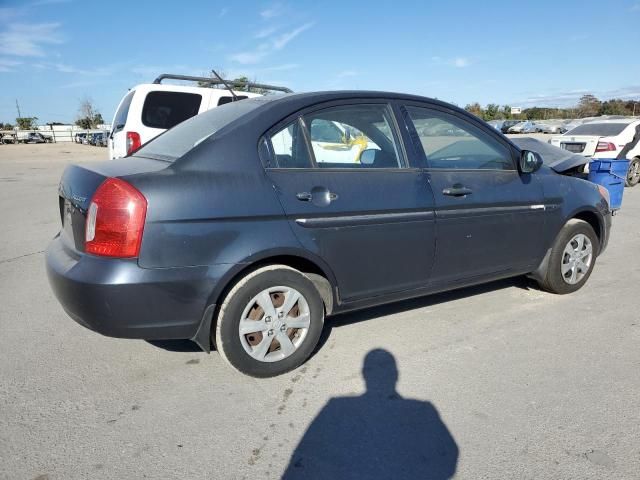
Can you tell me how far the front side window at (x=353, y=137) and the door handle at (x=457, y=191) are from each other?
409mm

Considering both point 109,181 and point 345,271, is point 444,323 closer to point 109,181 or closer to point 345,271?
point 345,271

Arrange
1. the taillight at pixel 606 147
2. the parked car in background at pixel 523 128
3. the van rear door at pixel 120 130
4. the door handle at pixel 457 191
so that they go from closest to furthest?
the door handle at pixel 457 191 < the van rear door at pixel 120 130 < the taillight at pixel 606 147 < the parked car in background at pixel 523 128

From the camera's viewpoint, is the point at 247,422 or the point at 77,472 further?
the point at 247,422

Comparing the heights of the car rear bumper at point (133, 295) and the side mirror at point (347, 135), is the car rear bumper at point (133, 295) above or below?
below

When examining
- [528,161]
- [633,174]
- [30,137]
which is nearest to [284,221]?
[528,161]

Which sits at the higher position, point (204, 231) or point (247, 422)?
point (204, 231)

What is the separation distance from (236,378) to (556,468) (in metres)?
1.80

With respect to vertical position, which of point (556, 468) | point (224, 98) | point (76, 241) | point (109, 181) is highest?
point (224, 98)

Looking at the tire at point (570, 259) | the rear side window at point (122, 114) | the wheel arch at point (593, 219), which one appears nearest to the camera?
the tire at point (570, 259)

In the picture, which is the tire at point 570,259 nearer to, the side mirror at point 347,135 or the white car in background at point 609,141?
the side mirror at point 347,135

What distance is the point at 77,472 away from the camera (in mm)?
2277

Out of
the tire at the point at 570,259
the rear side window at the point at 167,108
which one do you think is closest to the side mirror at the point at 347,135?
the tire at the point at 570,259

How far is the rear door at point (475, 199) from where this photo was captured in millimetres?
3602

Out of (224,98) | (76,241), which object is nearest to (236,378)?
(76,241)
